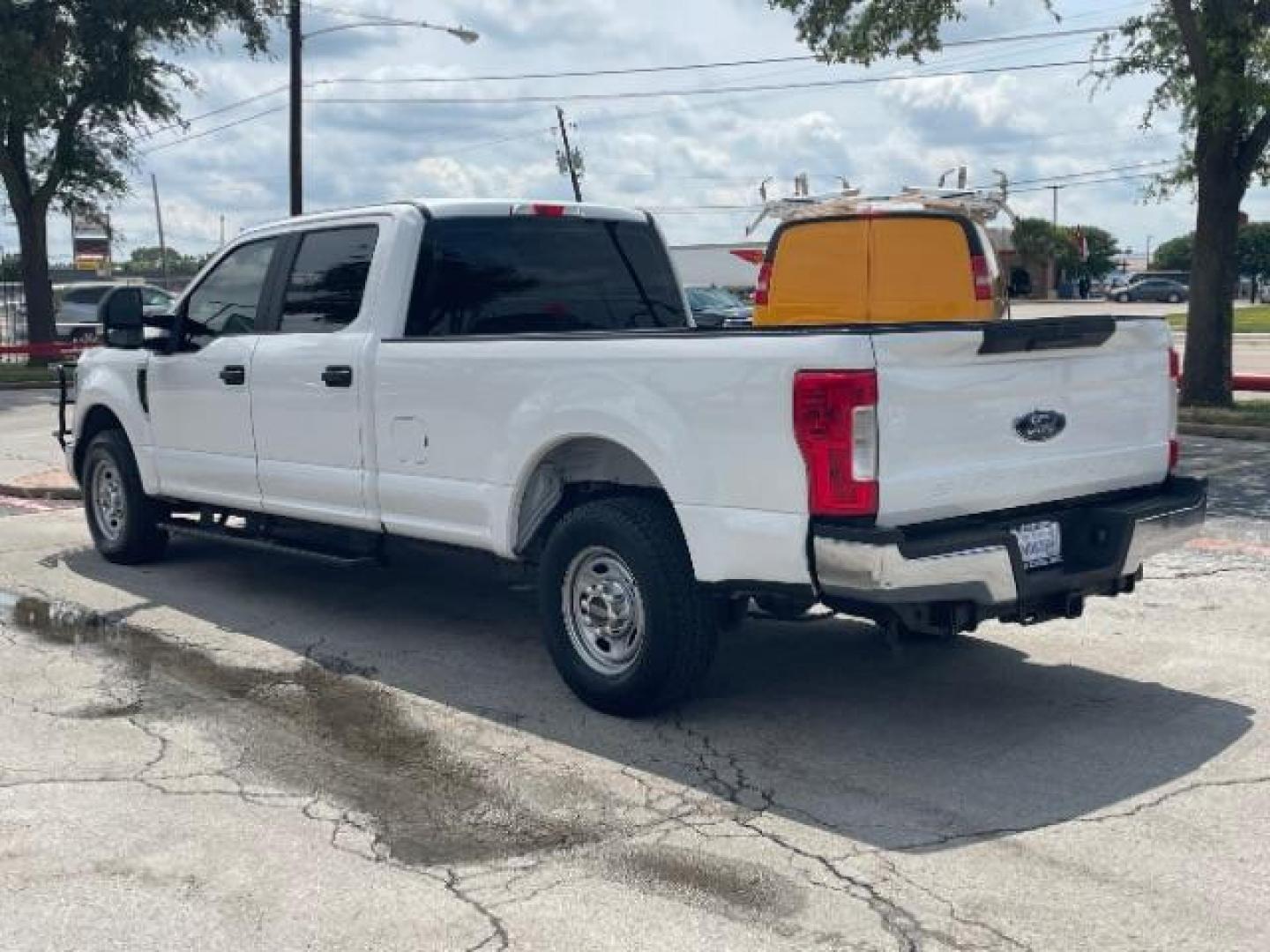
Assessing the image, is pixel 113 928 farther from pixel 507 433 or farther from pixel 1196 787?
pixel 1196 787

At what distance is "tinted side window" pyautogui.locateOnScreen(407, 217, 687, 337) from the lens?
6855 millimetres

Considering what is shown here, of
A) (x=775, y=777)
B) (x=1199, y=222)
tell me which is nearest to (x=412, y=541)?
(x=775, y=777)

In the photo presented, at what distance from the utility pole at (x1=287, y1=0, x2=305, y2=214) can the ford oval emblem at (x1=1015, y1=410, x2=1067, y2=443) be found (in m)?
21.9

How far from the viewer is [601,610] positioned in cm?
578

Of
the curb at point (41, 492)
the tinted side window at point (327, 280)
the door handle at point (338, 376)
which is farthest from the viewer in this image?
the curb at point (41, 492)

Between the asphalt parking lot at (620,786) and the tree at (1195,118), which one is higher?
the tree at (1195,118)

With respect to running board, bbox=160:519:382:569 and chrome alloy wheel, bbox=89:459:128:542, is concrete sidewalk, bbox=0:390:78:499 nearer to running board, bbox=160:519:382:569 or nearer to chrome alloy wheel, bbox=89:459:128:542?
chrome alloy wheel, bbox=89:459:128:542

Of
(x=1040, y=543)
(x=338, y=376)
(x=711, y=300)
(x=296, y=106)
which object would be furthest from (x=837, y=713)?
(x=711, y=300)

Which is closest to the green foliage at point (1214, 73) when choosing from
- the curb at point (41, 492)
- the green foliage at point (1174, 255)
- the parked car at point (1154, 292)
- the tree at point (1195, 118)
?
the tree at point (1195, 118)

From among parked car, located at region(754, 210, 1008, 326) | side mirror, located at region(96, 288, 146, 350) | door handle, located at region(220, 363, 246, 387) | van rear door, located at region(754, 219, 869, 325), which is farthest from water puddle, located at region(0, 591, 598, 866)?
parked car, located at region(754, 210, 1008, 326)

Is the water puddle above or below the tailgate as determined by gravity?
below

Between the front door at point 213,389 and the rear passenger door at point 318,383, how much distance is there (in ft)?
0.63

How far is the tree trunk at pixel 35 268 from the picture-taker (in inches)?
1115

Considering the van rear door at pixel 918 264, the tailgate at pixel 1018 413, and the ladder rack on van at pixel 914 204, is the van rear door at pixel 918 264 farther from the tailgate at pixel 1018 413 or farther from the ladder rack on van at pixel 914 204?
the tailgate at pixel 1018 413
